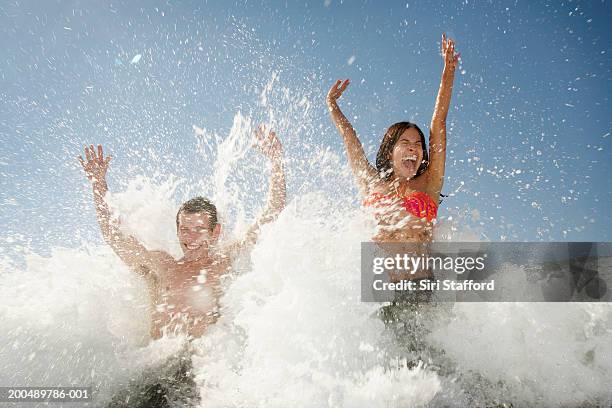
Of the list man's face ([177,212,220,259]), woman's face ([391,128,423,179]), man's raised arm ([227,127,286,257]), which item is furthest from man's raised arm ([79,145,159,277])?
woman's face ([391,128,423,179])

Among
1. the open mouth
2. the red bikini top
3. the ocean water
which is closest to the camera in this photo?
the ocean water

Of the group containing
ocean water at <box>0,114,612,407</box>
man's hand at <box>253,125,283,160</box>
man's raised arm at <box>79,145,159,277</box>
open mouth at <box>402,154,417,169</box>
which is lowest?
ocean water at <box>0,114,612,407</box>

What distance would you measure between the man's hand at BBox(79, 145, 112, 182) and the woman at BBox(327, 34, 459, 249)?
3.06 metres

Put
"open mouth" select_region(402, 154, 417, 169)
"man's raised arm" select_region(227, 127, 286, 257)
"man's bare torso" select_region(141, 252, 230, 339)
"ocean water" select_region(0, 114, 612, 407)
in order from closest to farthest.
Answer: "ocean water" select_region(0, 114, 612, 407) → "open mouth" select_region(402, 154, 417, 169) → "man's bare torso" select_region(141, 252, 230, 339) → "man's raised arm" select_region(227, 127, 286, 257)

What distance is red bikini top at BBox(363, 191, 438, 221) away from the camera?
4.03 m

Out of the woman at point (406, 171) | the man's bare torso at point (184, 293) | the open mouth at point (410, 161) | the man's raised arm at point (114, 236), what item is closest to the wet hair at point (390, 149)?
the woman at point (406, 171)

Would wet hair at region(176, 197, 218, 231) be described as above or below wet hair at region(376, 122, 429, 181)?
below

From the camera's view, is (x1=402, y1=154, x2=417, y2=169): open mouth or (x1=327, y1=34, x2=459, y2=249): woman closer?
(x1=327, y1=34, x2=459, y2=249): woman

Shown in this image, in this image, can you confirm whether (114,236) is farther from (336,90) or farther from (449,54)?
(449,54)

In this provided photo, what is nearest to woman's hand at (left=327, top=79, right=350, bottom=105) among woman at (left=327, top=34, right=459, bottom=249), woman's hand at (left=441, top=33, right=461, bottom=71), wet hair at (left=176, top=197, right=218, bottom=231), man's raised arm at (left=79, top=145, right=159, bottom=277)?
woman at (left=327, top=34, right=459, bottom=249)

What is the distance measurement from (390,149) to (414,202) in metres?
0.64

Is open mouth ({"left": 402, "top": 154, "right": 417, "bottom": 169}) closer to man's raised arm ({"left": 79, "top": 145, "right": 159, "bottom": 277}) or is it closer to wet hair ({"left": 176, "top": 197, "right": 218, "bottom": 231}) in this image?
wet hair ({"left": 176, "top": 197, "right": 218, "bottom": 231})

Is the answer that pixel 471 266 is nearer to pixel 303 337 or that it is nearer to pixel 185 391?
pixel 303 337

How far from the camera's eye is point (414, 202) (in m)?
4.05
